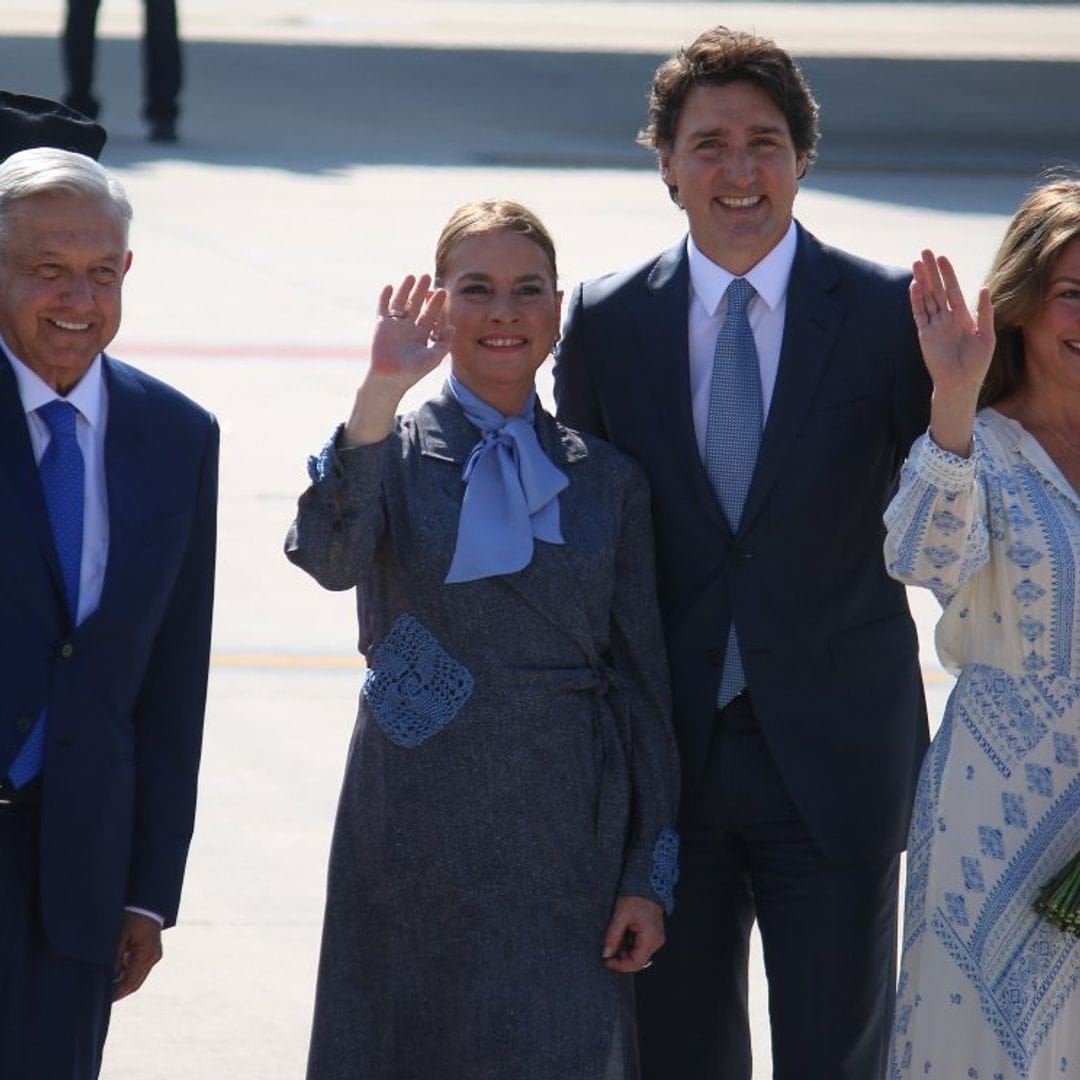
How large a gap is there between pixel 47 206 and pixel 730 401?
4.11 feet

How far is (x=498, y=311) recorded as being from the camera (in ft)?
12.7

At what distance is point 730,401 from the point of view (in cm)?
410

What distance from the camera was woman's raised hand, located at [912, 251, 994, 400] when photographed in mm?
3656

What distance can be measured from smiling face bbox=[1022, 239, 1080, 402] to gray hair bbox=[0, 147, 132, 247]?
1.50 m

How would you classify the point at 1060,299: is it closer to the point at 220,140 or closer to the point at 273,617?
the point at 273,617

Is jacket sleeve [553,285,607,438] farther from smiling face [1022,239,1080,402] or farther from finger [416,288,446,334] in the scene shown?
smiling face [1022,239,1080,402]

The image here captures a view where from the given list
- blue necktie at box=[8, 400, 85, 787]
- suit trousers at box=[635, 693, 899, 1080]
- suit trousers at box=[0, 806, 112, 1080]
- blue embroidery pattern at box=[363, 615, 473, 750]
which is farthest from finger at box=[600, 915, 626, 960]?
blue necktie at box=[8, 400, 85, 787]

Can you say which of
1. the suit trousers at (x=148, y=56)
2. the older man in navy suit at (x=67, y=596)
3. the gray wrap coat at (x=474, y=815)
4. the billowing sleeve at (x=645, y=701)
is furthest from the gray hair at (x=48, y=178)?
the suit trousers at (x=148, y=56)

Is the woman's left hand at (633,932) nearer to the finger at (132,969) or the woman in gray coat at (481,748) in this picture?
the woman in gray coat at (481,748)

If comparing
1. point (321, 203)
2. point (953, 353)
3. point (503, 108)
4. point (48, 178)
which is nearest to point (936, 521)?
point (953, 353)

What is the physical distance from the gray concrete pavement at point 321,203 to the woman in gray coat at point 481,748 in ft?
4.71

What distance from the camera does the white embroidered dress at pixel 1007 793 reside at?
377 centimetres

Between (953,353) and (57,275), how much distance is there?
137cm

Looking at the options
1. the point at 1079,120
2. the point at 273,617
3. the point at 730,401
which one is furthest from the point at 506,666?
the point at 1079,120
